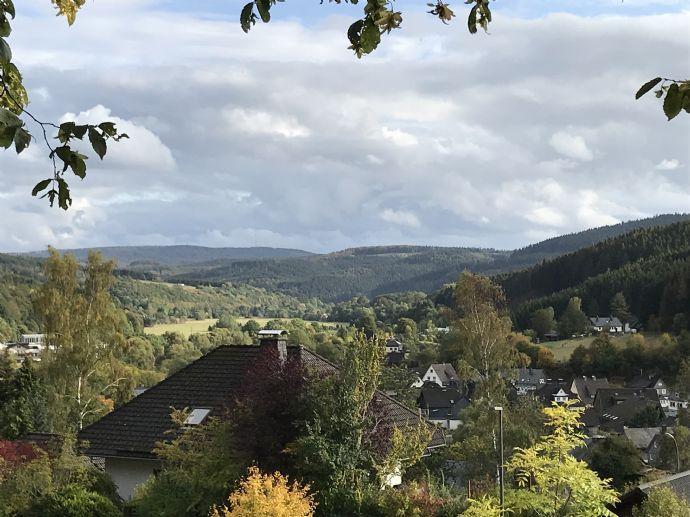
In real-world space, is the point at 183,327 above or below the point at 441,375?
above

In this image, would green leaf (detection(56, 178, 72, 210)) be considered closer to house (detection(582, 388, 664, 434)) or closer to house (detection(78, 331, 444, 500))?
house (detection(78, 331, 444, 500))

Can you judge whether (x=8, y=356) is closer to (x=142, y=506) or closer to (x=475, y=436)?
(x=475, y=436)

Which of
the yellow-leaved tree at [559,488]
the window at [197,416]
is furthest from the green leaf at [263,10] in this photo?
the window at [197,416]

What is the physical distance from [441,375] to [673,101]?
307ft

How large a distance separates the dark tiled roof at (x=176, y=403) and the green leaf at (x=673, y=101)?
18.5 m

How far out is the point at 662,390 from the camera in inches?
3327

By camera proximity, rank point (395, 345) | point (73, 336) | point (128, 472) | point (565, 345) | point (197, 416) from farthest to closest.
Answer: point (395, 345), point (565, 345), point (73, 336), point (128, 472), point (197, 416)

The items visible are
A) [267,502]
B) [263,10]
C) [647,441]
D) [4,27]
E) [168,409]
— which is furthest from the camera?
[647,441]

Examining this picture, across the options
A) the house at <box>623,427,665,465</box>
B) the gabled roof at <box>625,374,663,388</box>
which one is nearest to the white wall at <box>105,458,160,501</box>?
the house at <box>623,427,665,465</box>

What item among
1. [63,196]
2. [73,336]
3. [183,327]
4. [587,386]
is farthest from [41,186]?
[183,327]

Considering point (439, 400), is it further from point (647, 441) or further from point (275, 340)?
point (275, 340)

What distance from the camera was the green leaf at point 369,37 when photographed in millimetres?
3869

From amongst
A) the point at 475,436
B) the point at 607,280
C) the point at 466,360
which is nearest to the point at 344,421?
the point at 475,436

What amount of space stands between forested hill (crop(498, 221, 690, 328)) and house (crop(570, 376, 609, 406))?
24.6 meters
